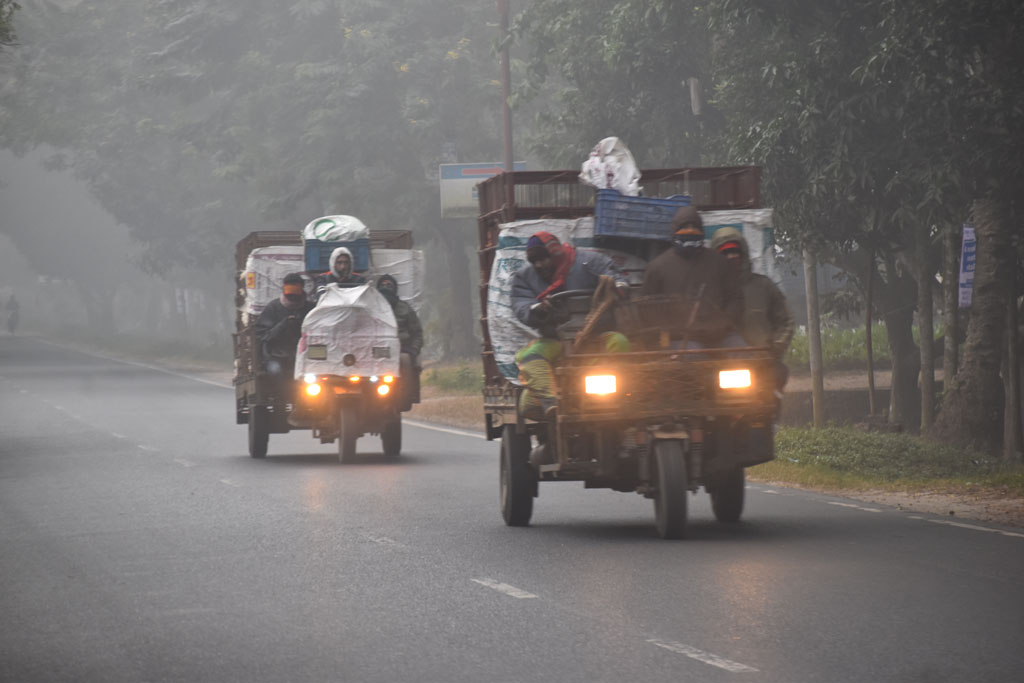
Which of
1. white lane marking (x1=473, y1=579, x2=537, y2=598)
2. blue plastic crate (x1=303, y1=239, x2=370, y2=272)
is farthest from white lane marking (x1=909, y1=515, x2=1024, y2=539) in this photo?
blue plastic crate (x1=303, y1=239, x2=370, y2=272)

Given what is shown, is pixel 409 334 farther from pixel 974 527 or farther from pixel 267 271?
pixel 974 527

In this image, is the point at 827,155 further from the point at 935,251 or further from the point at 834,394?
the point at 834,394

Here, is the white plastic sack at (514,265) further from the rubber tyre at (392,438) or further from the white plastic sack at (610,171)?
the rubber tyre at (392,438)

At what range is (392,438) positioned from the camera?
2102 centimetres

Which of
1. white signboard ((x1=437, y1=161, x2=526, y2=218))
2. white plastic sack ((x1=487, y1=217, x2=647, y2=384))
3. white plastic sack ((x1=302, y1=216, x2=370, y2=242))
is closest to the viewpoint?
white plastic sack ((x1=487, y1=217, x2=647, y2=384))

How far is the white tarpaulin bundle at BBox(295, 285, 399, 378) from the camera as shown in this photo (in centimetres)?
1955

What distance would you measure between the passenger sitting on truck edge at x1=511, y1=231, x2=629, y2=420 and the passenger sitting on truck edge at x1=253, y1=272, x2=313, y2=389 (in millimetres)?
7970

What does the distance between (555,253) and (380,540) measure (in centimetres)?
238

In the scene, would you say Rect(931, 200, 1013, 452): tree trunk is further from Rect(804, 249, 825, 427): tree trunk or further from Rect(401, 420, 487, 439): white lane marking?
Rect(401, 420, 487, 439): white lane marking

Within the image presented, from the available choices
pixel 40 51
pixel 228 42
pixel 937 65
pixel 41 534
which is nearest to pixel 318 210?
pixel 228 42

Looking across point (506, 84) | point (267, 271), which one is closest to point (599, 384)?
point (267, 271)

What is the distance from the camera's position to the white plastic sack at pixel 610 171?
1381 centimetres

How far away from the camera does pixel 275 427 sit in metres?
21.2

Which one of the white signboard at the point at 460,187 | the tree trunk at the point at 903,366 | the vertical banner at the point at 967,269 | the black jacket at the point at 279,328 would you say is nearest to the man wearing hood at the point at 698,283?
the vertical banner at the point at 967,269
